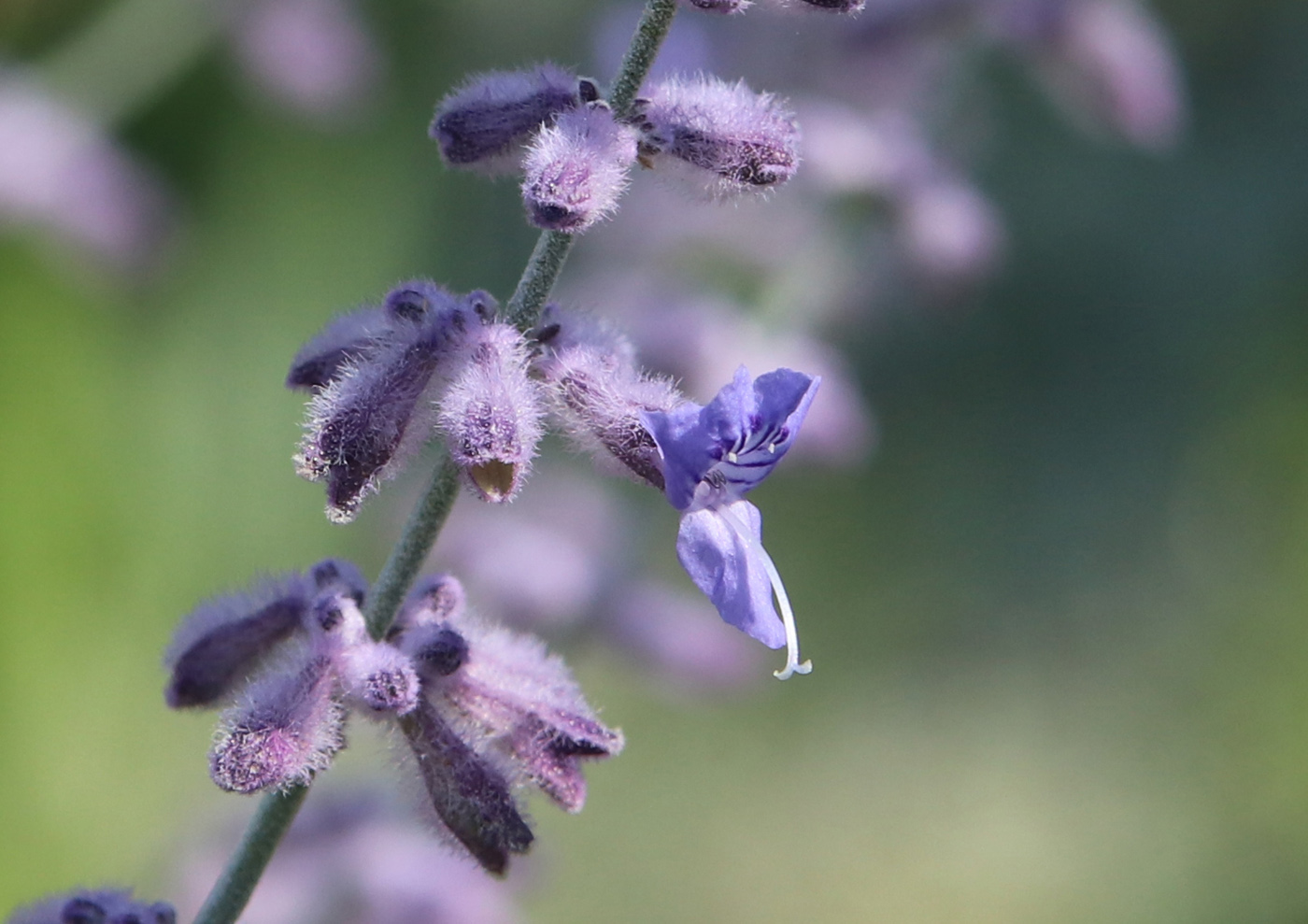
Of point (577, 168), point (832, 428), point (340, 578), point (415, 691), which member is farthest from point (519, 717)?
point (832, 428)

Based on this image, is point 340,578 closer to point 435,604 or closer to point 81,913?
point 435,604

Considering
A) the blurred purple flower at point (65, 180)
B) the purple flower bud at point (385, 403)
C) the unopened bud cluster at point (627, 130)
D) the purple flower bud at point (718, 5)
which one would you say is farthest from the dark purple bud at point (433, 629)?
the blurred purple flower at point (65, 180)

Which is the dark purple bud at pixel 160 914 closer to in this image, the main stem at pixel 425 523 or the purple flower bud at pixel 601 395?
the main stem at pixel 425 523

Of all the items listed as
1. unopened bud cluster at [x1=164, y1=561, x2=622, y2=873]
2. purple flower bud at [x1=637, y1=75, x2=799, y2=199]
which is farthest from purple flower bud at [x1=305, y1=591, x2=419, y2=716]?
purple flower bud at [x1=637, y1=75, x2=799, y2=199]

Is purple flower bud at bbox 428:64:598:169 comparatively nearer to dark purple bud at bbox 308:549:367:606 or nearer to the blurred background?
dark purple bud at bbox 308:549:367:606

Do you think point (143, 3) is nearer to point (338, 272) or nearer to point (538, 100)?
point (338, 272)

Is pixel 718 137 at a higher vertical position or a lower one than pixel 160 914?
higher

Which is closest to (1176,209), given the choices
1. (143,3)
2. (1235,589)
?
(1235,589)
